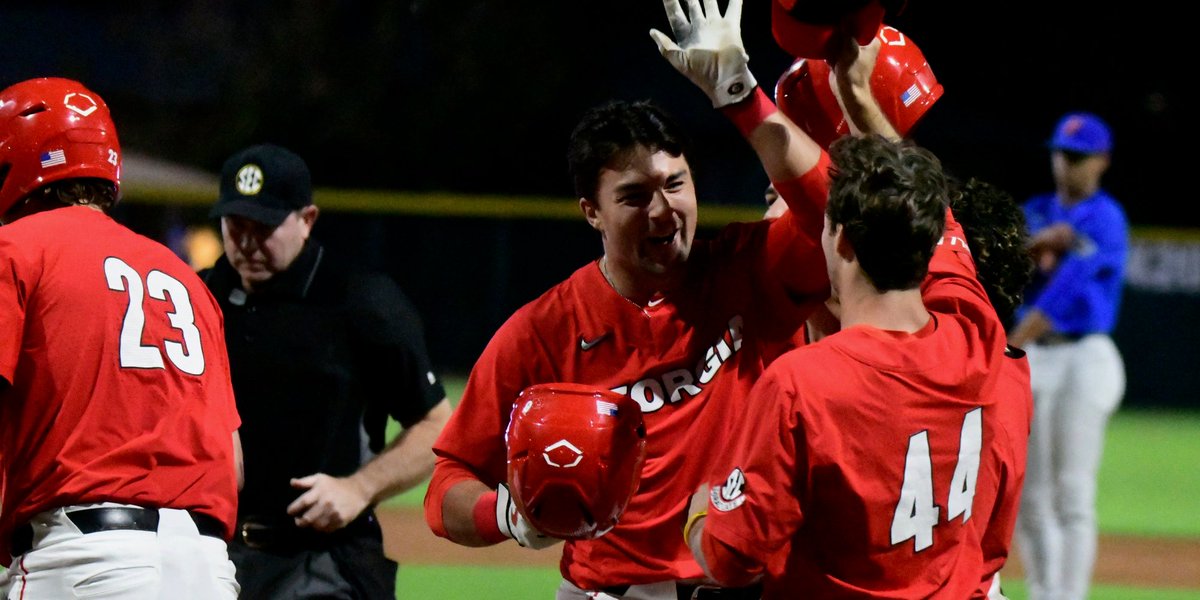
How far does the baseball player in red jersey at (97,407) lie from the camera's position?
3.16 meters

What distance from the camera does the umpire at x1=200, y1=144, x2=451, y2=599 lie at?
14.8 ft

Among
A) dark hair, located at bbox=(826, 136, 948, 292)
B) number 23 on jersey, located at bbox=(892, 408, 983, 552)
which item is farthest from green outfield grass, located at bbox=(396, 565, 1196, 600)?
dark hair, located at bbox=(826, 136, 948, 292)

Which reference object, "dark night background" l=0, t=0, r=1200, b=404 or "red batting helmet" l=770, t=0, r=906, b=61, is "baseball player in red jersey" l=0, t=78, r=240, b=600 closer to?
"red batting helmet" l=770, t=0, r=906, b=61

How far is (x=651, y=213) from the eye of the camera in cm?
340

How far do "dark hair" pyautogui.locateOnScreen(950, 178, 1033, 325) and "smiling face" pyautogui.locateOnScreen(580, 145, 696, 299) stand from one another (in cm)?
66

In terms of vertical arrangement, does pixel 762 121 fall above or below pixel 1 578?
above

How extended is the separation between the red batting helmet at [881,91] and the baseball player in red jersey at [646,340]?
14.6 inches

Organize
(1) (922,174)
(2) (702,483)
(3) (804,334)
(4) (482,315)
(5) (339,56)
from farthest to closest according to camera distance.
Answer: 1. (5) (339,56)
2. (4) (482,315)
3. (3) (804,334)
4. (2) (702,483)
5. (1) (922,174)

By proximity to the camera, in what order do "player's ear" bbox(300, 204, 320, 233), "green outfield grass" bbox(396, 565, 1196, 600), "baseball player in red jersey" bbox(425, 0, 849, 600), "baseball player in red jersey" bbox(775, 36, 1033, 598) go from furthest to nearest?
1. "green outfield grass" bbox(396, 565, 1196, 600)
2. "player's ear" bbox(300, 204, 320, 233)
3. "baseball player in red jersey" bbox(425, 0, 849, 600)
4. "baseball player in red jersey" bbox(775, 36, 1033, 598)

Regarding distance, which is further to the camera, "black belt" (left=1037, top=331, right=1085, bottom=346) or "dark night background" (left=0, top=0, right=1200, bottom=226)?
"dark night background" (left=0, top=0, right=1200, bottom=226)

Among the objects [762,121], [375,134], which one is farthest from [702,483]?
[375,134]

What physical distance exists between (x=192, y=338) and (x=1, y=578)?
692 mm

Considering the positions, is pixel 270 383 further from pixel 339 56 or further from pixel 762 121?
pixel 339 56

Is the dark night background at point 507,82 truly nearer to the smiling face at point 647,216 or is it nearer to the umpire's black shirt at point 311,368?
the umpire's black shirt at point 311,368
